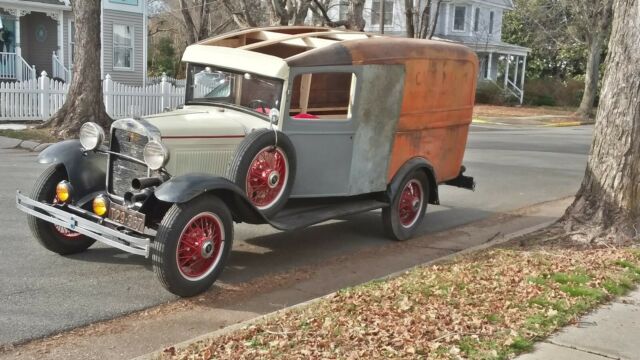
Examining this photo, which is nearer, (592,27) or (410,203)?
(410,203)

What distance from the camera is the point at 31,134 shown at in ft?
51.4

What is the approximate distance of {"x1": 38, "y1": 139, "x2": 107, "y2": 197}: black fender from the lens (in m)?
6.29

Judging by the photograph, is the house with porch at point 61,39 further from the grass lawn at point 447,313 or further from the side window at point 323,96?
the grass lawn at point 447,313

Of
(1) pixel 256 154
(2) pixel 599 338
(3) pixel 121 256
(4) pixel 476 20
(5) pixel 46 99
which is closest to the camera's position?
(2) pixel 599 338

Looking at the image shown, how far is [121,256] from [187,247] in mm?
1458

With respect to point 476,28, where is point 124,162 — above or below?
below

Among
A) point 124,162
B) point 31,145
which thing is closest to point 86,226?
point 124,162

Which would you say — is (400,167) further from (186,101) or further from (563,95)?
(563,95)

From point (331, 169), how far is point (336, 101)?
33.9 inches

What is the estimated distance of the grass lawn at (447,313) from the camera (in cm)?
423

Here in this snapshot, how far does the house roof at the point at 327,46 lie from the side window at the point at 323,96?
0.78 ft

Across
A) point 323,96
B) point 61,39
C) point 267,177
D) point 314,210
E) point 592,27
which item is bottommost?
point 314,210

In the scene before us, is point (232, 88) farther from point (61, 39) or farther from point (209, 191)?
point (61, 39)

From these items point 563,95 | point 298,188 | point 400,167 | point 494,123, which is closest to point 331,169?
point 298,188
